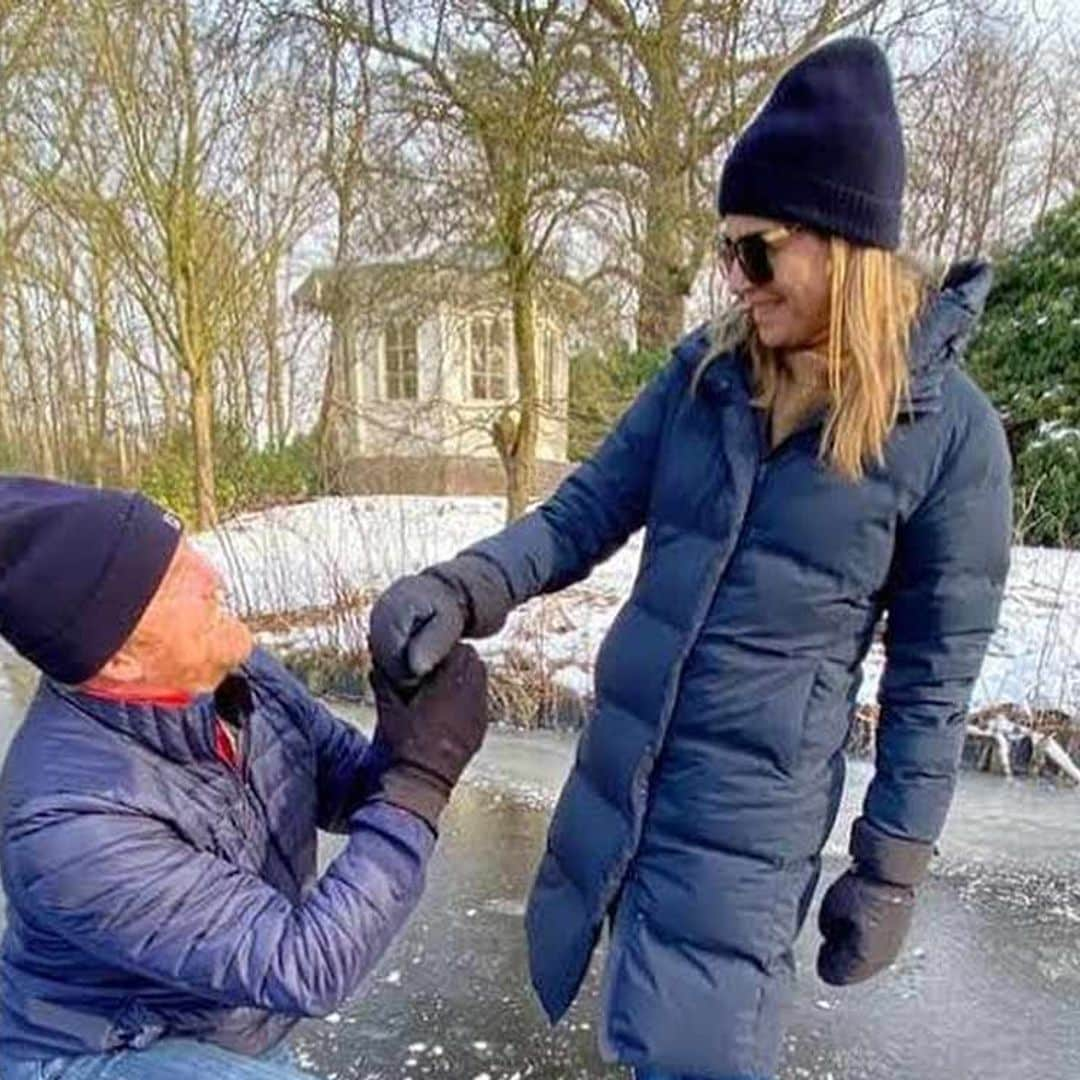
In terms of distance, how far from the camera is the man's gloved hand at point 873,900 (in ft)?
4.53

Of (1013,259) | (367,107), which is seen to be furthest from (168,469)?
(1013,259)

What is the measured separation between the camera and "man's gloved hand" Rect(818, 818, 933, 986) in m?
1.38

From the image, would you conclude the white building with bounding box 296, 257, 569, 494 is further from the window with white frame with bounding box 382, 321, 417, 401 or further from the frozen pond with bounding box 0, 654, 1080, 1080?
the frozen pond with bounding box 0, 654, 1080, 1080

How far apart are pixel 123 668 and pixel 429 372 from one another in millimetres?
10767

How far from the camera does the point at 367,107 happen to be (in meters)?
6.29

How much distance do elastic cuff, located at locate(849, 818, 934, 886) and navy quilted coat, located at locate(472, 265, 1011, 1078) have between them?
0.02 meters

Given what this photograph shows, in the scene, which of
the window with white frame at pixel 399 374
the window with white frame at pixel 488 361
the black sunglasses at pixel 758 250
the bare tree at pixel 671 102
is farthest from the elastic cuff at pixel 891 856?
the window with white frame at pixel 399 374

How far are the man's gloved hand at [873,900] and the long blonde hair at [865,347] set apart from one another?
47cm

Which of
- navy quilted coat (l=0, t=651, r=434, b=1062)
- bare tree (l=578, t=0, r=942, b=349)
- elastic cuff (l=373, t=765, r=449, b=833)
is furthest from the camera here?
bare tree (l=578, t=0, r=942, b=349)

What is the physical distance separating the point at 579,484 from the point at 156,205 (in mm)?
Result: 7460

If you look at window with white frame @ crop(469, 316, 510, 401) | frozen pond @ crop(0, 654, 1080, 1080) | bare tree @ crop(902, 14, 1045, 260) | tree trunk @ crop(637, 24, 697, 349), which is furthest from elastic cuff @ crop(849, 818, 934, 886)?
bare tree @ crop(902, 14, 1045, 260)

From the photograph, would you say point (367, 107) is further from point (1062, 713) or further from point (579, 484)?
point (579, 484)

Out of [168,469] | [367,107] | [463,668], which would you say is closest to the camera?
[463,668]

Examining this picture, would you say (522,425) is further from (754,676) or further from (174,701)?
(174,701)
